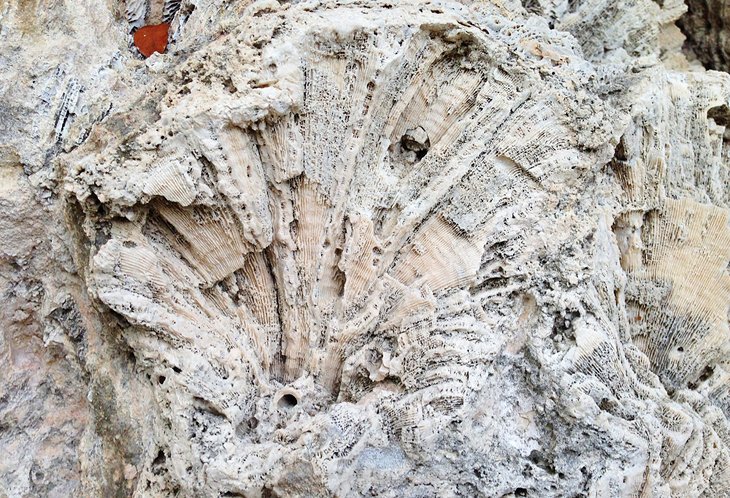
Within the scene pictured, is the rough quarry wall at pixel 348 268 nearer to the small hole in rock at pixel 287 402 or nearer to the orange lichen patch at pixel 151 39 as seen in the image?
the small hole in rock at pixel 287 402

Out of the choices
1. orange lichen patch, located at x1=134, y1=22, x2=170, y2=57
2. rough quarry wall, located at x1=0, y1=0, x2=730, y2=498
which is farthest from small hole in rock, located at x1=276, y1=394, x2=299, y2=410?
orange lichen patch, located at x1=134, y1=22, x2=170, y2=57

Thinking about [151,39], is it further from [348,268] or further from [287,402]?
[287,402]

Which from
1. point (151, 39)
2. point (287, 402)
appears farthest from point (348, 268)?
point (151, 39)

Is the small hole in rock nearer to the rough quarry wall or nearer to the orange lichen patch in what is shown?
the rough quarry wall

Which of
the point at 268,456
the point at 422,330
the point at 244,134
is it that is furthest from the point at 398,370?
the point at 244,134

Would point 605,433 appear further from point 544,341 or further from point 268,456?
point 268,456
